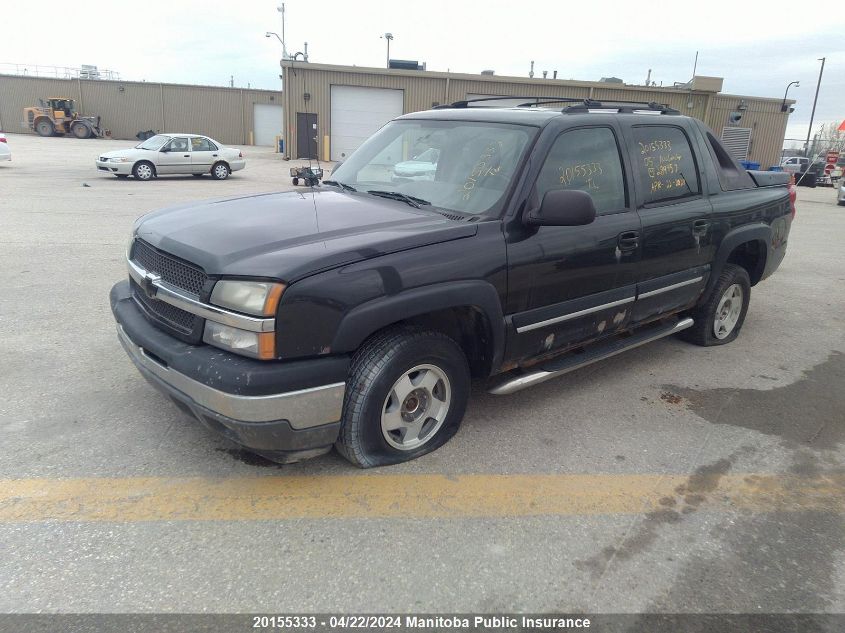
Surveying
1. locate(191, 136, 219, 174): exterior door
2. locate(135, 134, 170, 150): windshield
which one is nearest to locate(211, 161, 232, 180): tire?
locate(191, 136, 219, 174): exterior door

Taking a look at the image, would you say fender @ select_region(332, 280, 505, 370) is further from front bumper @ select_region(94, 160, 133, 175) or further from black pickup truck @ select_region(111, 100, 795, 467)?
front bumper @ select_region(94, 160, 133, 175)

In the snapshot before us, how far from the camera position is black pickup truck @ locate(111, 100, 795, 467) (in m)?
2.67

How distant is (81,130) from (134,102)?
5.08 m

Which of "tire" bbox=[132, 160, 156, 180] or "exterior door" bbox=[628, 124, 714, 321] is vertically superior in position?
"exterior door" bbox=[628, 124, 714, 321]

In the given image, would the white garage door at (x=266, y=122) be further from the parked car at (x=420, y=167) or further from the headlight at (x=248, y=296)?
the headlight at (x=248, y=296)

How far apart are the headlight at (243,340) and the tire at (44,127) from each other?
46.6 m

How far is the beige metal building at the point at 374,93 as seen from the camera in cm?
2877

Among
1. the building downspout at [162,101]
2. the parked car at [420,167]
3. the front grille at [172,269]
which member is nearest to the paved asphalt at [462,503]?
the front grille at [172,269]

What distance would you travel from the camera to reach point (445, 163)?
378 cm

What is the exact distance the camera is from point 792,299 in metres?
7.07

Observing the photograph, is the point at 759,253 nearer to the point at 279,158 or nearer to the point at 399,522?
the point at 399,522

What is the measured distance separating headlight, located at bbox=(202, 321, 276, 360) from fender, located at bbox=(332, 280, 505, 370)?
0.29m

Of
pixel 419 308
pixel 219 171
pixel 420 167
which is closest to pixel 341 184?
pixel 420 167

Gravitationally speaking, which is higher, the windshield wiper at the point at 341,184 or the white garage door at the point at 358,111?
the white garage door at the point at 358,111
